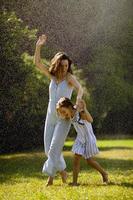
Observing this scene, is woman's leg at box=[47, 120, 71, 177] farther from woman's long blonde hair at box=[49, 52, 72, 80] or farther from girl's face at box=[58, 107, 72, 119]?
woman's long blonde hair at box=[49, 52, 72, 80]

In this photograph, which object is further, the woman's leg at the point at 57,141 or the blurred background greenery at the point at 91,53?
the blurred background greenery at the point at 91,53

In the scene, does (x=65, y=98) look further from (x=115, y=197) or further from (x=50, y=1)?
(x=50, y=1)

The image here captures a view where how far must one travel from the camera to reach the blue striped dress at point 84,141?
37.0 ft

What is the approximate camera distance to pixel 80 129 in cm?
1134

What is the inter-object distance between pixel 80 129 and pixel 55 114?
0.56 metres

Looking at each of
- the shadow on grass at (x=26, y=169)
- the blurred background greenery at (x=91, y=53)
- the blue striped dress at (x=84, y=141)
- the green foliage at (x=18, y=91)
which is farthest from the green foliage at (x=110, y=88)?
the blue striped dress at (x=84, y=141)

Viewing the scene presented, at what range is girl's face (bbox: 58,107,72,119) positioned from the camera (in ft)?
35.1

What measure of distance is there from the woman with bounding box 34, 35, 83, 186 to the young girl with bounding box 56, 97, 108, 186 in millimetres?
166

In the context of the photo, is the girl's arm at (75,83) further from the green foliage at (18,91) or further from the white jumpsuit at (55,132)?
the green foliage at (18,91)

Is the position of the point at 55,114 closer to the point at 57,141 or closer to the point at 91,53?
the point at 57,141

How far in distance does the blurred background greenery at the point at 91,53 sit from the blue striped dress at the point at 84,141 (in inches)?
529

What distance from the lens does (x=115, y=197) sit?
9.30m

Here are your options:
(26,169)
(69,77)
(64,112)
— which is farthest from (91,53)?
(64,112)

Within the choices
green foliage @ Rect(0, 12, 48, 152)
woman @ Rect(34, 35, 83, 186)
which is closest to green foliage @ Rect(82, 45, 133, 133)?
green foliage @ Rect(0, 12, 48, 152)
